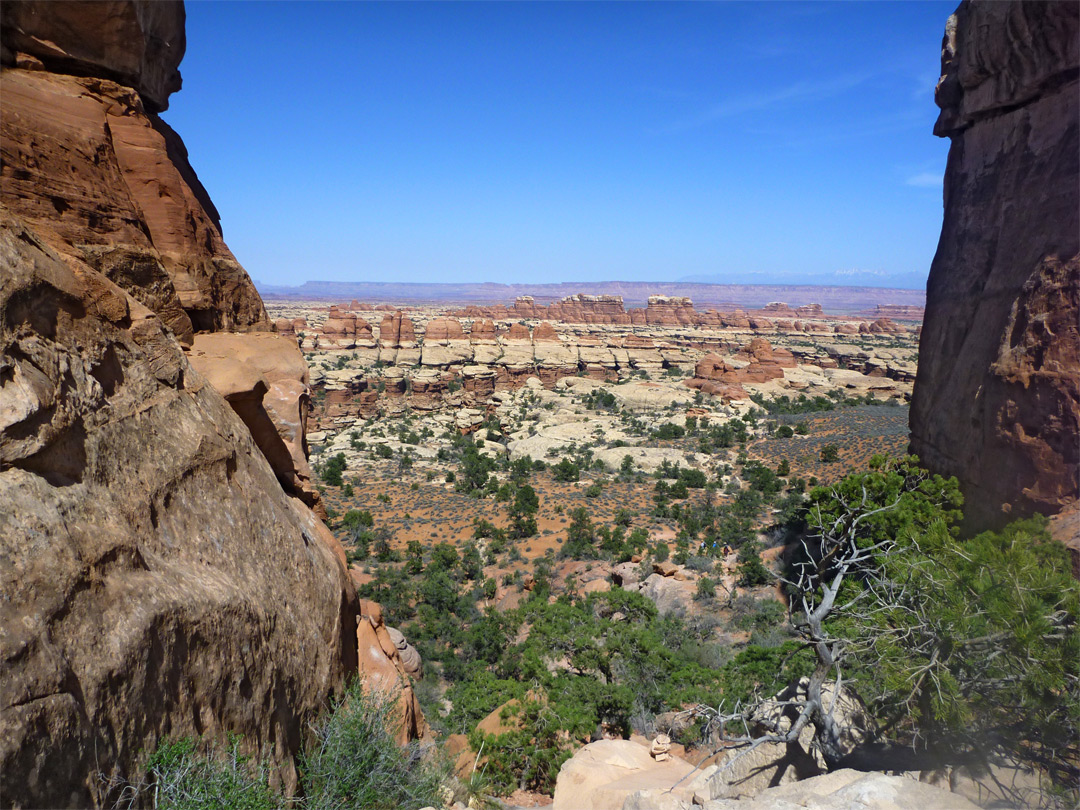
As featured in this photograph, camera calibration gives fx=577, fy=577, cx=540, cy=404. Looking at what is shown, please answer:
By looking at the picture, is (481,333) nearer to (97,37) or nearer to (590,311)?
(97,37)

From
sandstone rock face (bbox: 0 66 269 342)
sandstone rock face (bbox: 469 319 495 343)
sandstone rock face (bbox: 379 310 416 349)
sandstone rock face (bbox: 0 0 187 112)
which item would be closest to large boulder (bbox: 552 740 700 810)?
sandstone rock face (bbox: 0 66 269 342)

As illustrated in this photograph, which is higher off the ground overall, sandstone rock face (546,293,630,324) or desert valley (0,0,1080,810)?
sandstone rock face (546,293,630,324)

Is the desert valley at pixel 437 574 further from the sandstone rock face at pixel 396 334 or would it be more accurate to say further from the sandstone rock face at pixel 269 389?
the sandstone rock face at pixel 396 334

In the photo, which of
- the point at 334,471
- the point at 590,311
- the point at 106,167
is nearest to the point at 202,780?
the point at 106,167

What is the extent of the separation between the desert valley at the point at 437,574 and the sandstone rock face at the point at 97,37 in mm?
38

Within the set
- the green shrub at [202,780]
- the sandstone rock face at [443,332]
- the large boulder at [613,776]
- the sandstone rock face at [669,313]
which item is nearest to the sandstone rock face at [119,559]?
the green shrub at [202,780]

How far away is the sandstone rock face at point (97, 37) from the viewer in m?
6.63

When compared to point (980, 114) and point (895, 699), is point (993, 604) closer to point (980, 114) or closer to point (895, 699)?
point (895, 699)

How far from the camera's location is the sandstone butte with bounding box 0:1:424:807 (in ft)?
11.0

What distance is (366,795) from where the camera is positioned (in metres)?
5.60

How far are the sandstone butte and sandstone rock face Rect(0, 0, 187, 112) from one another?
22 millimetres

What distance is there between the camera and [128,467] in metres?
4.33

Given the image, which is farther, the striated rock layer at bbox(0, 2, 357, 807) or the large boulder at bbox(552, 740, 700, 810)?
the large boulder at bbox(552, 740, 700, 810)

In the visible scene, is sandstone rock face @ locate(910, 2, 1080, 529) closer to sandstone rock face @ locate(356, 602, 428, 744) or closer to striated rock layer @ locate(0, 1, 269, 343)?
sandstone rock face @ locate(356, 602, 428, 744)
